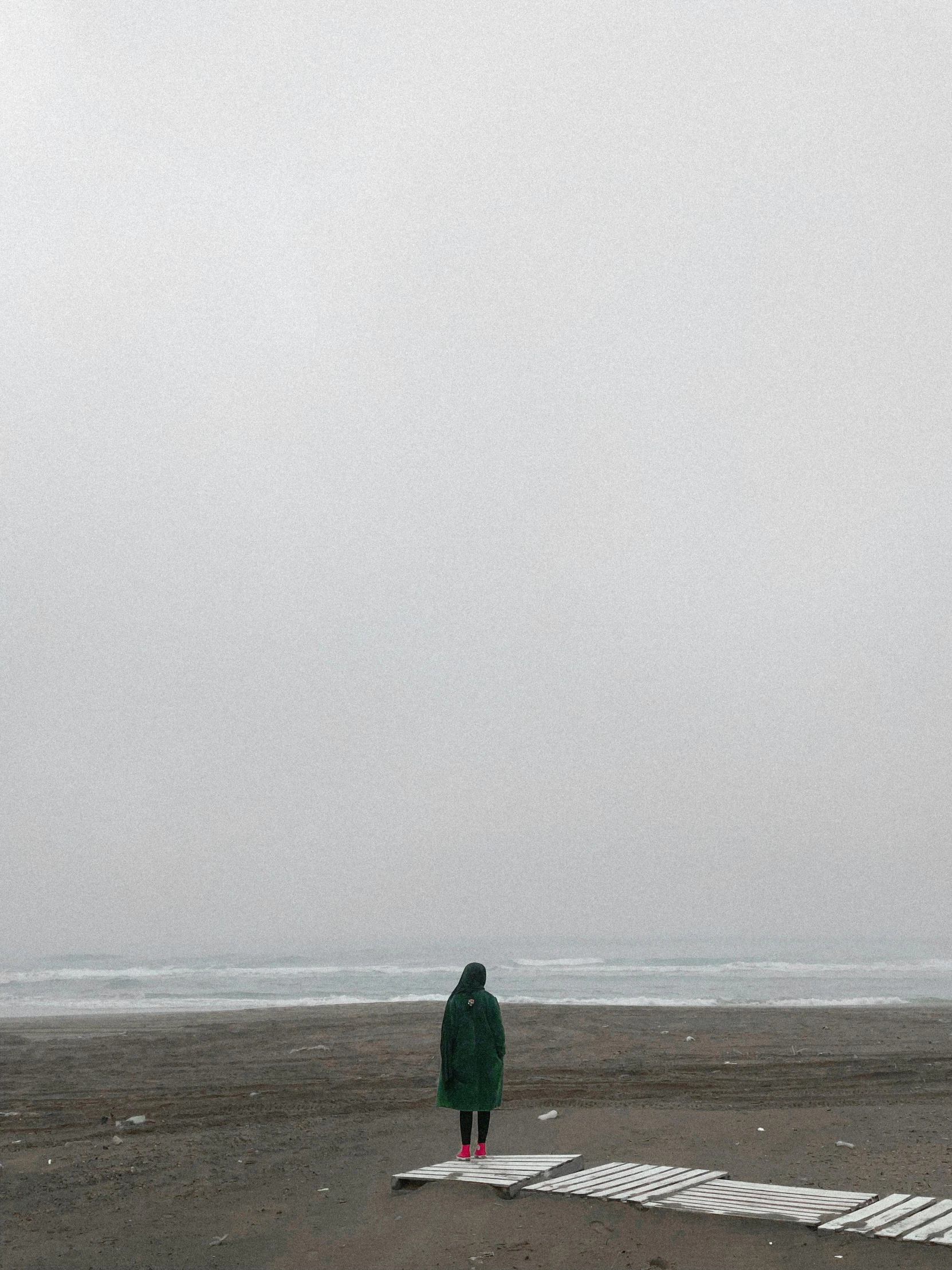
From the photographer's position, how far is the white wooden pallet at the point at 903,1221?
6156 millimetres

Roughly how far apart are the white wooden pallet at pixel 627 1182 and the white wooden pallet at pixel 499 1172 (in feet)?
0.28

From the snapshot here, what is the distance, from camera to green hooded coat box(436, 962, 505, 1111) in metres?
8.66

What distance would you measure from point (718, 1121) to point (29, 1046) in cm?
1361

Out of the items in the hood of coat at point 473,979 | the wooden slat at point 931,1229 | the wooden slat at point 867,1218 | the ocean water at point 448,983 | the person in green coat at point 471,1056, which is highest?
the hood of coat at point 473,979

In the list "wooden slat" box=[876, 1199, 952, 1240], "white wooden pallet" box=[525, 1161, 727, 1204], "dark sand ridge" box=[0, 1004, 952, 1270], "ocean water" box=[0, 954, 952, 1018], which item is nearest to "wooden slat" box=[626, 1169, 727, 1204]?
"white wooden pallet" box=[525, 1161, 727, 1204]

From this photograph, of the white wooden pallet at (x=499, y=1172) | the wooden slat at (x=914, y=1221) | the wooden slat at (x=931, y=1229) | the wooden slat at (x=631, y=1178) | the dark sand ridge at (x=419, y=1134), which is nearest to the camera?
the wooden slat at (x=931, y=1229)

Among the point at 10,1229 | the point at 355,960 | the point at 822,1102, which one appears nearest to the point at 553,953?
the point at 355,960

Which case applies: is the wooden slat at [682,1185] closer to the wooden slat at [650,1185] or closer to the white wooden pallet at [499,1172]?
the wooden slat at [650,1185]

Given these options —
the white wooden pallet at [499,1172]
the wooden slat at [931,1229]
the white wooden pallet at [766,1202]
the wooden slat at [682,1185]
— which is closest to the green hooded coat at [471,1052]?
the white wooden pallet at [499,1172]

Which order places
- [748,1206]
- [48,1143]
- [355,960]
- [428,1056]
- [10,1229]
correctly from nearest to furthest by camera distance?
1. [748,1206]
2. [10,1229]
3. [48,1143]
4. [428,1056]
5. [355,960]

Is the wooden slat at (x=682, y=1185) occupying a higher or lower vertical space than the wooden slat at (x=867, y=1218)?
lower

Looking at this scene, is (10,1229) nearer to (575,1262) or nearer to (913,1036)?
(575,1262)

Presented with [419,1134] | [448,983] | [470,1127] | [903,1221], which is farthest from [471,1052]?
A: [448,983]

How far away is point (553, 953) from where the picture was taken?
5709 cm
